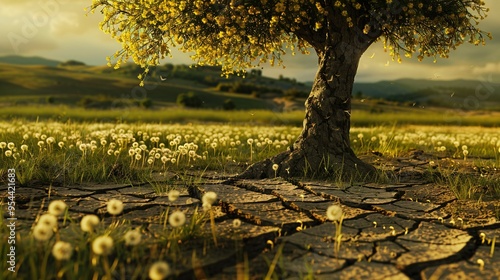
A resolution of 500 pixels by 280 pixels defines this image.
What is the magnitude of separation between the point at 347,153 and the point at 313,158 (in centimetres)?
60

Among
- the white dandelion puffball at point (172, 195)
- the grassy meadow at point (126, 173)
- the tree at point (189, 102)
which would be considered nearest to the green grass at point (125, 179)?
the grassy meadow at point (126, 173)

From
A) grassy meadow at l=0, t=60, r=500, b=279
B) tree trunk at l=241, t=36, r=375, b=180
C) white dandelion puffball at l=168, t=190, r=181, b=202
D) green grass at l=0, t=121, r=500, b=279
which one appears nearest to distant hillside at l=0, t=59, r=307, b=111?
grassy meadow at l=0, t=60, r=500, b=279

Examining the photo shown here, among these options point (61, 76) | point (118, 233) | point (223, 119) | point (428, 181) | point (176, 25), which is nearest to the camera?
point (118, 233)

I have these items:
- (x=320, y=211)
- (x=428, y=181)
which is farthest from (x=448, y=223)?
(x=428, y=181)

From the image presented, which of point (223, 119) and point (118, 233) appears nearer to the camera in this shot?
point (118, 233)

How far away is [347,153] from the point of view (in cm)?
805

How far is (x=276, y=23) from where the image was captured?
25.7 feet

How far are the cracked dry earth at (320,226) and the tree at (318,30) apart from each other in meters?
1.02

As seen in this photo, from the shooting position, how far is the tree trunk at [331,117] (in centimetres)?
787

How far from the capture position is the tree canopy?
7.66 m

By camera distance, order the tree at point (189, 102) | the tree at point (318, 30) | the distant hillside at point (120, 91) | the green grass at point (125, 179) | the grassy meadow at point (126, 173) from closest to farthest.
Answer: the grassy meadow at point (126, 173) < the green grass at point (125, 179) < the tree at point (318, 30) < the tree at point (189, 102) < the distant hillside at point (120, 91)

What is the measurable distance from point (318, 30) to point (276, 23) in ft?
2.81

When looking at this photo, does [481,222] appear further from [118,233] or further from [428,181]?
[118,233]

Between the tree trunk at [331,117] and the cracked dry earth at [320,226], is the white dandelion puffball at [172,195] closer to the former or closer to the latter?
the cracked dry earth at [320,226]
